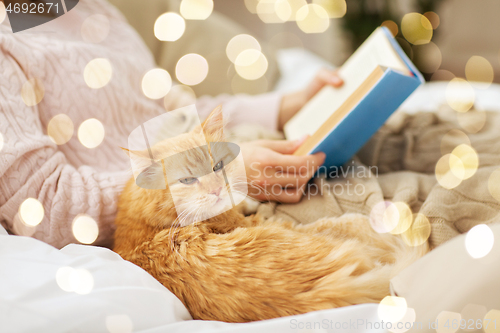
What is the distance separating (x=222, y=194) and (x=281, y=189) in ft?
0.50

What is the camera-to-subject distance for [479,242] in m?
0.42

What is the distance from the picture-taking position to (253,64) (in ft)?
5.28

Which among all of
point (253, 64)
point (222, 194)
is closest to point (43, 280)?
point (222, 194)

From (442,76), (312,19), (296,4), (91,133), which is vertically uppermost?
(296,4)

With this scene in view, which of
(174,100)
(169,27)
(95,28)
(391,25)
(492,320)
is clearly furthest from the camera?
(391,25)

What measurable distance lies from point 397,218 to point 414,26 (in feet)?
8.26

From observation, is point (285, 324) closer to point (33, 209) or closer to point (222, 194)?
point (222, 194)

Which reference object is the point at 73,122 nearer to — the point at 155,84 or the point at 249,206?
the point at 155,84

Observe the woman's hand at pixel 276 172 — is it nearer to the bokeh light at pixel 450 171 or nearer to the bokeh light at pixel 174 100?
the bokeh light at pixel 450 171

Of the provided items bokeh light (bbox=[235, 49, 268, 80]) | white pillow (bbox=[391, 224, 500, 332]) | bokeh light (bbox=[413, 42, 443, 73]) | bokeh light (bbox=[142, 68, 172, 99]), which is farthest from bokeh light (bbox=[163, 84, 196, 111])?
bokeh light (bbox=[413, 42, 443, 73])

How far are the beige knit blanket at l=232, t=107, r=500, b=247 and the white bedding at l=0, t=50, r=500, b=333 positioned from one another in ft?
0.87

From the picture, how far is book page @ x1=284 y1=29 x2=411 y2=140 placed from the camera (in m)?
0.85

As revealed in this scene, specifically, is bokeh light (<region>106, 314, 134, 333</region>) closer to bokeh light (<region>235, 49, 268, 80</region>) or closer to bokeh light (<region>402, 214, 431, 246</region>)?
bokeh light (<region>402, 214, 431, 246</region>)

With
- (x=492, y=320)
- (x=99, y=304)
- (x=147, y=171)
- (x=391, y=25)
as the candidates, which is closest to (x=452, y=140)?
(x=492, y=320)
